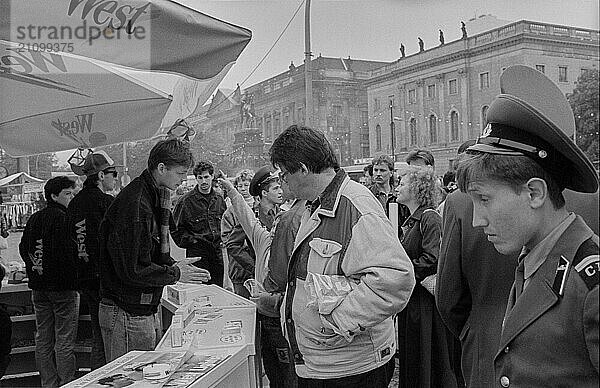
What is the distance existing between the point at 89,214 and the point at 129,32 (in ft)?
5.58

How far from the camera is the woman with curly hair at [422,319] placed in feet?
12.0

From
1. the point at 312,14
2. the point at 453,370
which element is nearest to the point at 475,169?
the point at 453,370

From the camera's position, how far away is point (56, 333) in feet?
14.3

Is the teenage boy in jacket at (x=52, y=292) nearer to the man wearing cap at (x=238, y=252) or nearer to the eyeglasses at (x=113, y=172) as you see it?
the eyeglasses at (x=113, y=172)

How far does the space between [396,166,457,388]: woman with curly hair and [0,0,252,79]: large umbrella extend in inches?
57.4

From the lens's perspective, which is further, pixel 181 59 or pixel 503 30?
pixel 503 30

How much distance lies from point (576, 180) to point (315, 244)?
116 centimetres

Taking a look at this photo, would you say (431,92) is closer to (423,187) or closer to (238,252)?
(423,187)

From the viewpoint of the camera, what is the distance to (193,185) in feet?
17.9

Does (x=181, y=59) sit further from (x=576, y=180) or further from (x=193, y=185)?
(x=193, y=185)

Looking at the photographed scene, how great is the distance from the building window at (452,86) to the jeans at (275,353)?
3.43 meters

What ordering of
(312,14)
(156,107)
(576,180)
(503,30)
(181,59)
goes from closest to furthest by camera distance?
(576,180), (181,59), (156,107), (503,30), (312,14)

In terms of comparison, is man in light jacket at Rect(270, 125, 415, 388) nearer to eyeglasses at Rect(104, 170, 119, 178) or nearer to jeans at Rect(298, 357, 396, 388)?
jeans at Rect(298, 357, 396, 388)

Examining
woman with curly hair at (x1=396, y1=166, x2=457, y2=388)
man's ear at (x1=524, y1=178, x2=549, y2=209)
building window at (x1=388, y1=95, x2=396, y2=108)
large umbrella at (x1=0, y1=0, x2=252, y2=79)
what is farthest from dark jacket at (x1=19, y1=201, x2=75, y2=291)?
man's ear at (x1=524, y1=178, x2=549, y2=209)
